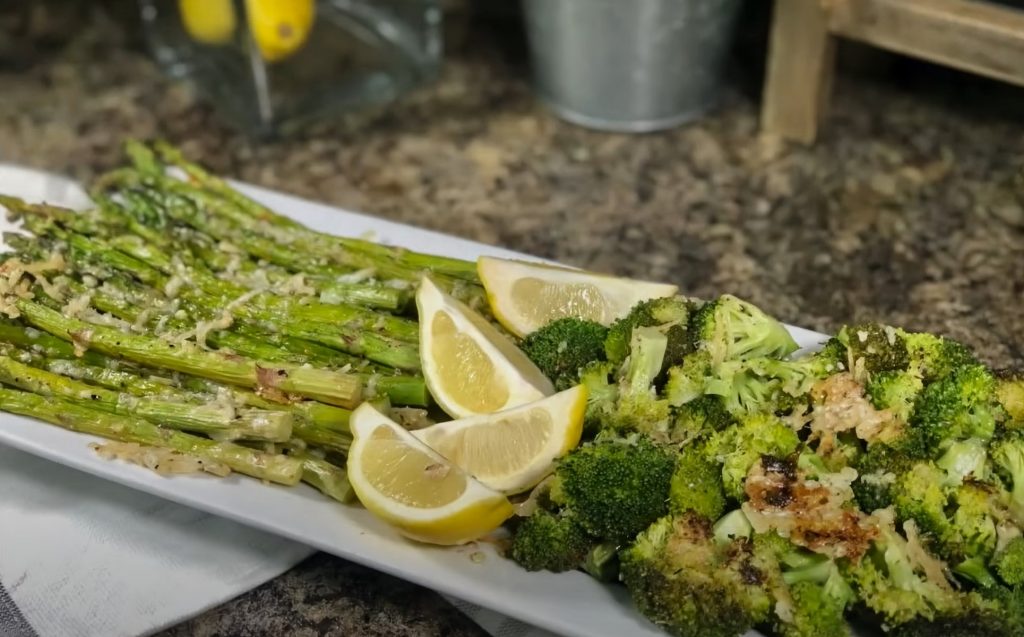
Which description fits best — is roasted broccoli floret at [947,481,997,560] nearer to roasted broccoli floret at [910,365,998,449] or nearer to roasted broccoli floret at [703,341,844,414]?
roasted broccoli floret at [910,365,998,449]

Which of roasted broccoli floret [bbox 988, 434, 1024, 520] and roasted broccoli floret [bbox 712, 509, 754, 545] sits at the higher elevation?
roasted broccoli floret [bbox 988, 434, 1024, 520]

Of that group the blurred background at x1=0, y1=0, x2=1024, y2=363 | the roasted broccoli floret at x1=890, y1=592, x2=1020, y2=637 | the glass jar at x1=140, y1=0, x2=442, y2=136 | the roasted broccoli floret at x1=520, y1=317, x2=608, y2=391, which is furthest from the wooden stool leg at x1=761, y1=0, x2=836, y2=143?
the roasted broccoli floret at x1=890, y1=592, x2=1020, y2=637

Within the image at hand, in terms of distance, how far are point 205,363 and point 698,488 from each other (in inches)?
30.4

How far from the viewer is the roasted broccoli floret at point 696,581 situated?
122 centimetres

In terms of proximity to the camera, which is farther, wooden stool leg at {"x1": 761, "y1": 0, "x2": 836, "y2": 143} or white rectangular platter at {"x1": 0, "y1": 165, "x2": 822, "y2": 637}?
wooden stool leg at {"x1": 761, "y1": 0, "x2": 836, "y2": 143}

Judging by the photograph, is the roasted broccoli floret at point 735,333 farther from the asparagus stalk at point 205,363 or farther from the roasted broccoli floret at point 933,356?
the asparagus stalk at point 205,363

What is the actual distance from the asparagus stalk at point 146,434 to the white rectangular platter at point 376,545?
0.05 ft

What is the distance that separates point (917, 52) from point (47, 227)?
1.77 metres

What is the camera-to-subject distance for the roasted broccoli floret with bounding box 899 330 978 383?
139 centimetres

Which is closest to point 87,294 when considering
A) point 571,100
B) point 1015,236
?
point 571,100

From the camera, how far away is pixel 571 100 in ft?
8.73

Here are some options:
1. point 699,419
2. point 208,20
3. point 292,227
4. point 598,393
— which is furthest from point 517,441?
point 208,20

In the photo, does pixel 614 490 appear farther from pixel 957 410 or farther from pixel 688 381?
pixel 957 410

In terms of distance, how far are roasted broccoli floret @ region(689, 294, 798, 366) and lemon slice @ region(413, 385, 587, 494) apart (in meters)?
0.20
